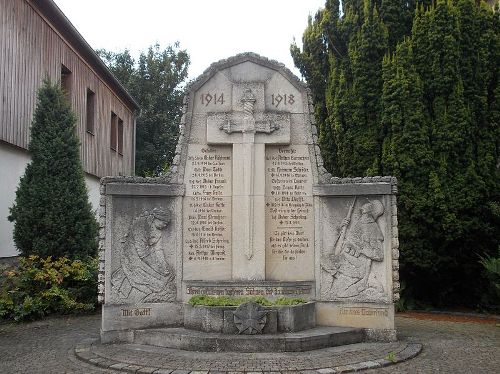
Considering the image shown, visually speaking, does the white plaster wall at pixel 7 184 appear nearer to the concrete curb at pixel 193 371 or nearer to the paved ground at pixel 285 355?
the paved ground at pixel 285 355

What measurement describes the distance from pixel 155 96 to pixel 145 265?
2780 cm

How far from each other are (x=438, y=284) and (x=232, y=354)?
6983 millimetres

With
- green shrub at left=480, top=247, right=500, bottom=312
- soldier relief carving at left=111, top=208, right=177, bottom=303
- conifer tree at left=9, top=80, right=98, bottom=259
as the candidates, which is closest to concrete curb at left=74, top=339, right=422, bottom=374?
soldier relief carving at left=111, top=208, right=177, bottom=303

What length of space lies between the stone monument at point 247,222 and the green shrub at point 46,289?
10.5 feet

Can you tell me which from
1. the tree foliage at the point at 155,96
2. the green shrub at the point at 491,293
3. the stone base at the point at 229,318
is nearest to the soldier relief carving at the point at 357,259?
the stone base at the point at 229,318

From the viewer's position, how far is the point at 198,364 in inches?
242

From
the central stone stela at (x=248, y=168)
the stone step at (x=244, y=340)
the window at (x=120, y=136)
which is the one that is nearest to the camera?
the stone step at (x=244, y=340)

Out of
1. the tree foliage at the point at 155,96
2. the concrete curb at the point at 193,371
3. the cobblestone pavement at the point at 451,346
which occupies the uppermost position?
the tree foliage at the point at 155,96

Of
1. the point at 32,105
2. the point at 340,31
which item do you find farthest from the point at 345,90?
the point at 32,105

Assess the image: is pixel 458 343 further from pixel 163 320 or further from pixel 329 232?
pixel 163 320

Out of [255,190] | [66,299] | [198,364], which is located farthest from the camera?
[66,299]

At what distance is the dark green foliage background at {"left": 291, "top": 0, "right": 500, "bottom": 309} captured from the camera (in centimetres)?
1048

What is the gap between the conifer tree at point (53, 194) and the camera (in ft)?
36.9

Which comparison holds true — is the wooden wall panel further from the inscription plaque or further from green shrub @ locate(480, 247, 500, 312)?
green shrub @ locate(480, 247, 500, 312)
